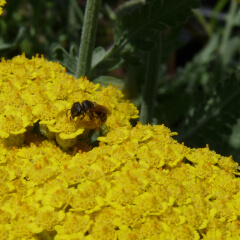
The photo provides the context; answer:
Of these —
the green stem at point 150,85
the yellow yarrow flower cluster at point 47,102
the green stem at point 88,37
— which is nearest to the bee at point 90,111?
the yellow yarrow flower cluster at point 47,102

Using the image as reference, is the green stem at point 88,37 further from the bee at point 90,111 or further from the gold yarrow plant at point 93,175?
the bee at point 90,111

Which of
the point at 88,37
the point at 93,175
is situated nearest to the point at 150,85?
the point at 88,37

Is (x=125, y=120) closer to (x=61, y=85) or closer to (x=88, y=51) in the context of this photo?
(x=61, y=85)

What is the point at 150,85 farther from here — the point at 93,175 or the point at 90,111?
the point at 93,175

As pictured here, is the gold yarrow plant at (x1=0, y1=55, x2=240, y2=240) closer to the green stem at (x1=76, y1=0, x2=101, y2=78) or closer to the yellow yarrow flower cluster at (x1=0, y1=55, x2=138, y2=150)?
the yellow yarrow flower cluster at (x1=0, y1=55, x2=138, y2=150)

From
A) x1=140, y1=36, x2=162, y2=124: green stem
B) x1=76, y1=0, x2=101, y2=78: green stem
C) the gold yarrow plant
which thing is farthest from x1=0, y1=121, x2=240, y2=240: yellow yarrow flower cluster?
x1=140, y1=36, x2=162, y2=124: green stem

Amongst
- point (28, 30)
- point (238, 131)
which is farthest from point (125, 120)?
point (28, 30)
